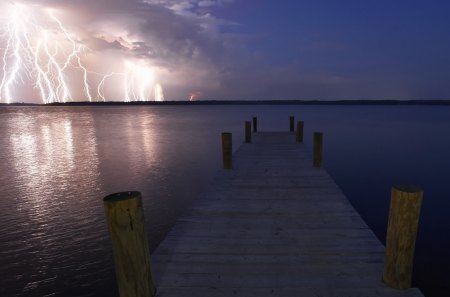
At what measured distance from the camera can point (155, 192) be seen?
12.6 m

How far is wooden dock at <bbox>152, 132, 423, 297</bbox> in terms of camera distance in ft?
11.8

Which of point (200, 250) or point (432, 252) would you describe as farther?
point (432, 252)

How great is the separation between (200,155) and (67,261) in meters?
14.6

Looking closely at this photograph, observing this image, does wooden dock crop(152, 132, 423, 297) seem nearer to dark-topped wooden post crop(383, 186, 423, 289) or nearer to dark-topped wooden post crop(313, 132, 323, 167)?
dark-topped wooden post crop(383, 186, 423, 289)

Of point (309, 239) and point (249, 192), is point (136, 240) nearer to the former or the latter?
point (309, 239)

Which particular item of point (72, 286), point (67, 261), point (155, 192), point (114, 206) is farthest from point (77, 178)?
point (114, 206)

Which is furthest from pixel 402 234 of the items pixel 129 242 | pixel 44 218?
pixel 44 218

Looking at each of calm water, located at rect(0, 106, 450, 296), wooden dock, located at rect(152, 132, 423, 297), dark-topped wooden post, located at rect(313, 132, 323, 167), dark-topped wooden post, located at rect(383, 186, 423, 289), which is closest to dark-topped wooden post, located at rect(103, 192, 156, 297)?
wooden dock, located at rect(152, 132, 423, 297)

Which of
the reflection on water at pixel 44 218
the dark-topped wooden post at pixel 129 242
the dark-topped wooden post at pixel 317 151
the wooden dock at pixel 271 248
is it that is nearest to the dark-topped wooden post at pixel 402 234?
the wooden dock at pixel 271 248

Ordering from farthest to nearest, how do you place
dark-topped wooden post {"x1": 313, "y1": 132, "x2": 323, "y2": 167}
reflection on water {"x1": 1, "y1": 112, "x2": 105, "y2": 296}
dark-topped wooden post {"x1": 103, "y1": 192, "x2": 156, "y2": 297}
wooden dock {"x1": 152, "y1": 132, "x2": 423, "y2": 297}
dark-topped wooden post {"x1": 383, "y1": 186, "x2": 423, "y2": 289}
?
dark-topped wooden post {"x1": 313, "y1": 132, "x2": 323, "y2": 167}, reflection on water {"x1": 1, "y1": 112, "x2": 105, "y2": 296}, wooden dock {"x1": 152, "y1": 132, "x2": 423, "y2": 297}, dark-topped wooden post {"x1": 383, "y1": 186, "x2": 423, "y2": 289}, dark-topped wooden post {"x1": 103, "y1": 192, "x2": 156, "y2": 297}

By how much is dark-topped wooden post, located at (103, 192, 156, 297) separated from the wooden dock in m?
0.39

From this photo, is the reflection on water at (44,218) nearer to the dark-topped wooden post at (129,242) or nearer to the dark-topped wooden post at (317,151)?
the dark-topped wooden post at (129,242)

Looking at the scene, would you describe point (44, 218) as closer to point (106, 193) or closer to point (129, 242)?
point (106, 193)

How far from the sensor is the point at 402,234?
11.1 ft
